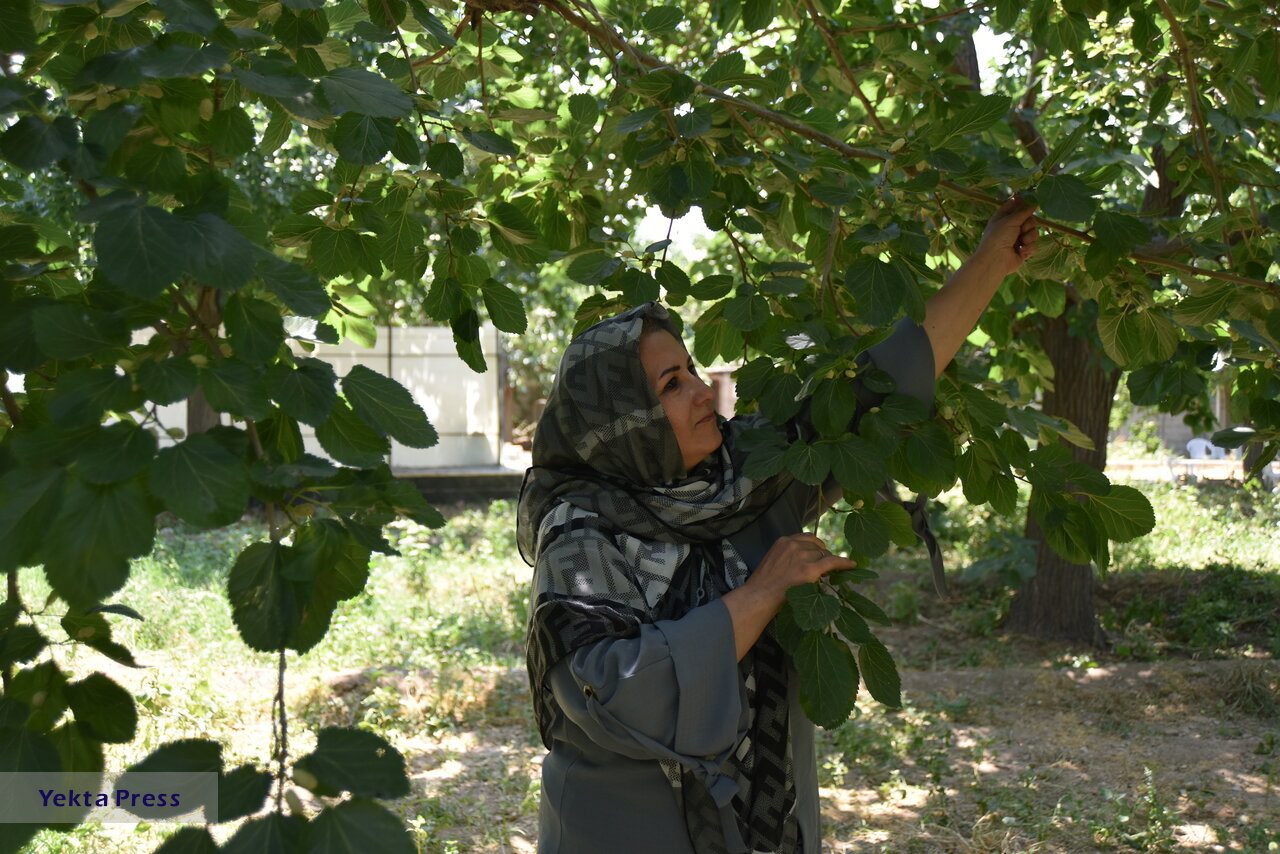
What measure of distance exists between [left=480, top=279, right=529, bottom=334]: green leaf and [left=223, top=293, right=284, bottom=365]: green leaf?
96cm

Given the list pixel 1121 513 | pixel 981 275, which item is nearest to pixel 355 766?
pixel 1121 513

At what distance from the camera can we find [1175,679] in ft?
19.9


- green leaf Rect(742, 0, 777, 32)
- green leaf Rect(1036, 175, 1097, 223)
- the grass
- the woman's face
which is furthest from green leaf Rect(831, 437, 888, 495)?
the grass

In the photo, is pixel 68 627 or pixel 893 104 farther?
pixel 893 104

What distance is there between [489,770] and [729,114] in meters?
3.46

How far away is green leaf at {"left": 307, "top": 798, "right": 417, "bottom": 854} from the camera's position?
942 mm

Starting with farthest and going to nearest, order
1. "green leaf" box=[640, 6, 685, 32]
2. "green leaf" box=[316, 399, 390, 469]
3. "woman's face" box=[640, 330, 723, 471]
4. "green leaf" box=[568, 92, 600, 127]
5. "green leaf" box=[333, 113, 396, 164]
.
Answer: "green leaf" box=[568, 92, 600, 127]
"green leaf" box=[640, 6, 685, 32]
"woman's face" box=[640, 330, 723, 471]
"green leaf" box=[333, 113, 396, 164]
"green leaf" box=[316, 399, 390, 469]

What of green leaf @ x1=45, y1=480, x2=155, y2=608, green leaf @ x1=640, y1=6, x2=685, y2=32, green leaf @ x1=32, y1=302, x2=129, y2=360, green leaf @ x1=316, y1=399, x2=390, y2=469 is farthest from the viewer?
green leaf @ x1=640, y1=6, x2=685, y2=32

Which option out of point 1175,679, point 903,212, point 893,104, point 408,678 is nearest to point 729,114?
point 903,212

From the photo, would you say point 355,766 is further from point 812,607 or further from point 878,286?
point 878,286

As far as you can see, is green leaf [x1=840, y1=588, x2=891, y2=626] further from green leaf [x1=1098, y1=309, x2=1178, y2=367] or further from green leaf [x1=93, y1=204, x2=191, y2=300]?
green leaf [x1=93, y1=204, x2=191, y2=300]

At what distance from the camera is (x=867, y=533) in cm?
185

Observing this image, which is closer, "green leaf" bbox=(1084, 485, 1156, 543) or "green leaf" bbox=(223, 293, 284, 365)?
"green leaf" bbox=(223, 293, 284, 365)

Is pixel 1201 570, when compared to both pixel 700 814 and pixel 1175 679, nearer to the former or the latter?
pixel 1175 679
